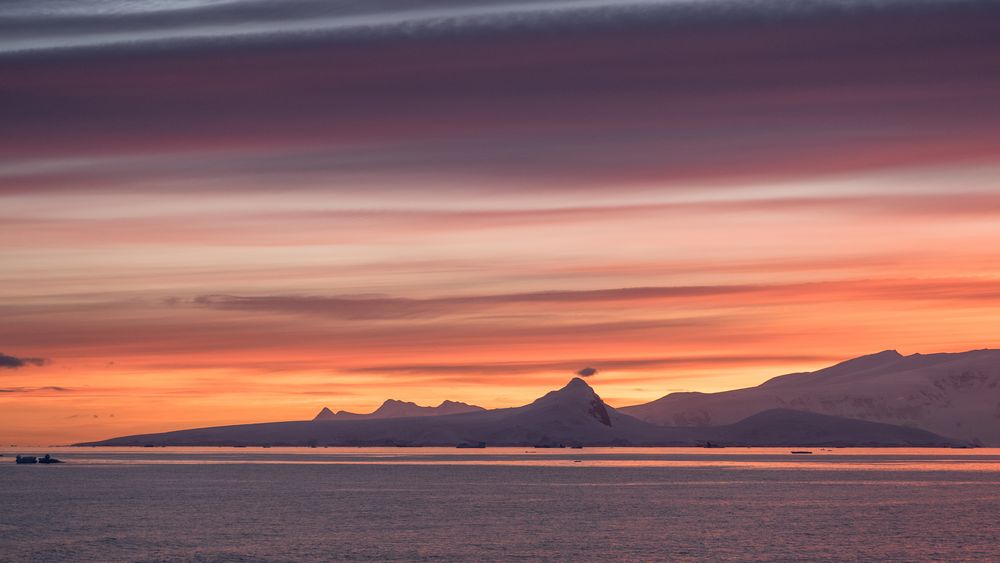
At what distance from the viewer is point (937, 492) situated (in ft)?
649

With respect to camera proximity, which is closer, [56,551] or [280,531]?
[56,551]

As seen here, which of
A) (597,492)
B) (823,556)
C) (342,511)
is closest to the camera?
(823,556)

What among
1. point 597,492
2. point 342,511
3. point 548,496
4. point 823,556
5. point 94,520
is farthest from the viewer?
point 597,492

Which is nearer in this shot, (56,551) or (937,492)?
(56,551)

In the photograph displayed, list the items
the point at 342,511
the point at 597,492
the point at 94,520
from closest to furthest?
the point at 94,520 → the point at 342,511 → the point at 597,492

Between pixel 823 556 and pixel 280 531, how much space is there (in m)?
50.6

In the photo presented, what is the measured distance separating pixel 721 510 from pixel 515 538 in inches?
1758

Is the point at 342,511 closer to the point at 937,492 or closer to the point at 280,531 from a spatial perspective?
the point at 280,531

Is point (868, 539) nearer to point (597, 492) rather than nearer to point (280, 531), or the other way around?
point (280, 531)

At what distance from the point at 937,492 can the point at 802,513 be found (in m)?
60.6

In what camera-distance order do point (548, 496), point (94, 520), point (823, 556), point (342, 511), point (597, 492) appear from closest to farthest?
point (823, 556) < point (94, 520) < point (342, 511) < point (548, 496) < point (597, 492)

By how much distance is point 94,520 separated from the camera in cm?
13488

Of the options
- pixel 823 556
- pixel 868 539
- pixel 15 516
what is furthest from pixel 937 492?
pixel 15 516

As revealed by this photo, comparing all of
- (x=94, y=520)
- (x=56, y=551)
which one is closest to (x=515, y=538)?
(x=56, y=551)
